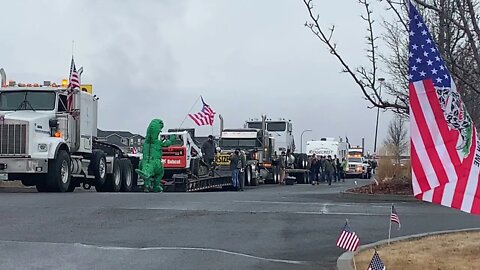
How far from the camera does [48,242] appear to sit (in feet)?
39.4

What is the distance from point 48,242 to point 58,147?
34.6 ft

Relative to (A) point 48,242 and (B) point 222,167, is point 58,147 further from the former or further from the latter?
(B) point 222,167

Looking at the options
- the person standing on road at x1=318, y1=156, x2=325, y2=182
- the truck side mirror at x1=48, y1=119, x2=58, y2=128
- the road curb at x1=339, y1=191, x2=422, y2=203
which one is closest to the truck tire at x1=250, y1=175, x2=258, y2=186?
the person standing on road at x1=318, y1=156, x2=325, y2=182

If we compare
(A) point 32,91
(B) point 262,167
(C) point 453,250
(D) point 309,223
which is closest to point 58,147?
(A) point 32,91

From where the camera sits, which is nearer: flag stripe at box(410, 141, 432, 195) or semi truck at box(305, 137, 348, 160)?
flag stripe at box(410, 141, 432, 195)

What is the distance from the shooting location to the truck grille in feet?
71.6

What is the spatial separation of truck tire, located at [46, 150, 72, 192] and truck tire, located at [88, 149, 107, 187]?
6.12 ft

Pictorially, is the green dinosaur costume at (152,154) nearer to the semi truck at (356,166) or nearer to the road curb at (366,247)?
the road curb at (366,247)

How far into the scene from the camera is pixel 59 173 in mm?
22156

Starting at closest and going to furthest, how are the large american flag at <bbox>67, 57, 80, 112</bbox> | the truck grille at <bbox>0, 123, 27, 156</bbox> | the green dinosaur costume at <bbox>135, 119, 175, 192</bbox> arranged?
the truck grille at <bbox>0, 123, 27, 156</bbox> < the large american flag at <bbox>67, 57, 80, 112</bbox> < the green dinosaur costume at <bbox>135, 119, 175, 192</bbox>

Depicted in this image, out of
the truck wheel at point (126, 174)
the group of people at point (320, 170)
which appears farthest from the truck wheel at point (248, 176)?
the truck wheel at point (126, 174)

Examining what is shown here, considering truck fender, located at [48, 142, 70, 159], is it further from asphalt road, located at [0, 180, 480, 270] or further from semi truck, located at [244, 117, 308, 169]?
semi truck, located at [244, 117, 308, 169]

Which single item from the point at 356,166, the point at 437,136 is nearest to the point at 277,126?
the point at 356,166

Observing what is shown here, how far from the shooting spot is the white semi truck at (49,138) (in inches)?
860
